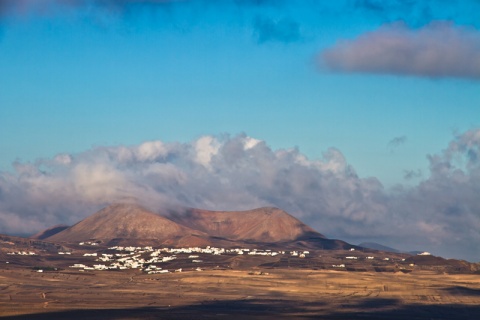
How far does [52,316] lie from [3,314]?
654 centimetres

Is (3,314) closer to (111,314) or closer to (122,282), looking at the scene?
(111,314)

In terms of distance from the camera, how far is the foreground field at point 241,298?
116562mm

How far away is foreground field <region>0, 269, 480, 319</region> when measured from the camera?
11656 cm

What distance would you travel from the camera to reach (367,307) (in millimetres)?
130500

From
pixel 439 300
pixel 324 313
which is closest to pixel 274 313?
pixel 324 313

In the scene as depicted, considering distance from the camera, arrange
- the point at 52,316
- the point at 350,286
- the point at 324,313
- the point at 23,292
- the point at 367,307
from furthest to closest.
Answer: the point at 350,286, the point at 23,292, the point at 367,307, the point at 324,313, the point at 52,316

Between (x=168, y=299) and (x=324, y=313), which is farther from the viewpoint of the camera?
(x=168, y=299)

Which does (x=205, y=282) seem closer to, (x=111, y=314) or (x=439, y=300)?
(x=439, y=300)

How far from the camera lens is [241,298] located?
144 meters

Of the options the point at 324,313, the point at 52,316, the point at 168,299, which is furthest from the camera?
the point at 168,299

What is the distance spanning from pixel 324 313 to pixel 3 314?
142 feet

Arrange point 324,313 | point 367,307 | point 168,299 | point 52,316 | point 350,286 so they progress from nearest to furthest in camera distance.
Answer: point 52,316 → point 324,313 → point 367,307 → point 168,299 → point 350,286

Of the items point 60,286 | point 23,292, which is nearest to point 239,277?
point 60,286

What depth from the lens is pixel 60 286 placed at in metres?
176
